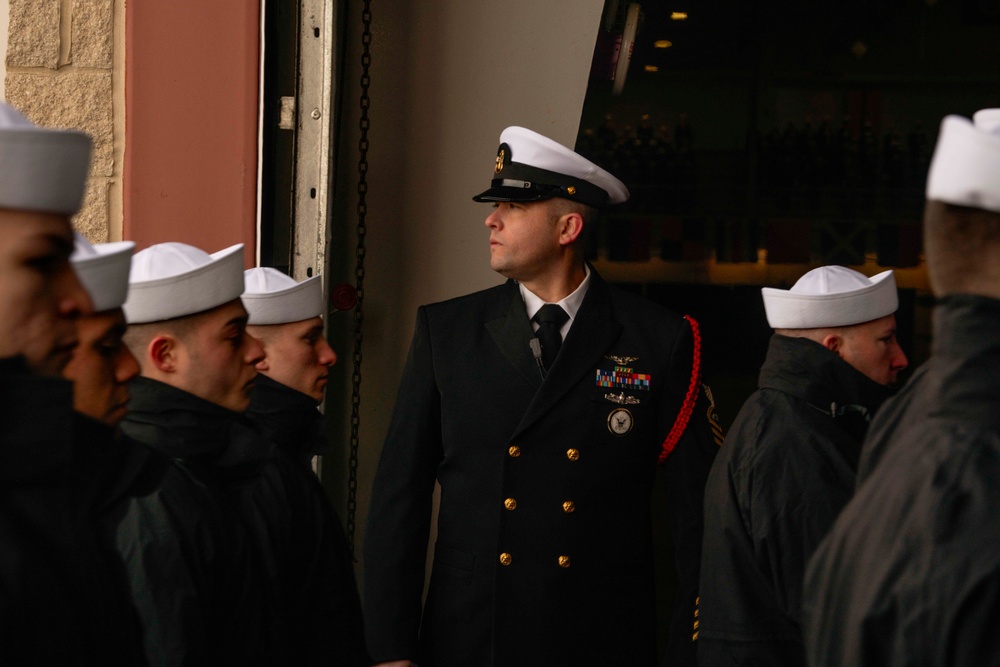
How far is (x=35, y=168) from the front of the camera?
1.18 meters

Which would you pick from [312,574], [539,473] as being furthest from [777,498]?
[312,574]

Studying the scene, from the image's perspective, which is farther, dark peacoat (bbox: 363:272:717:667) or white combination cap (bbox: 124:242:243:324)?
dark peacoat (bbox: 363:272:717:667)

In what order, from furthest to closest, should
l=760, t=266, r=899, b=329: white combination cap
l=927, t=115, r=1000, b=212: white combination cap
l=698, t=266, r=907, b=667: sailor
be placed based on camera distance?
l=760, t=266, r=899, b=329: white combination cap
l=698, t=266, r=907, b=667: sailor
l=927, t=115, r=1000, b=212: white combination cap

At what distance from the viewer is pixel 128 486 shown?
56.3 inches

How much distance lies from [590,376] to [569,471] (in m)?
0.24

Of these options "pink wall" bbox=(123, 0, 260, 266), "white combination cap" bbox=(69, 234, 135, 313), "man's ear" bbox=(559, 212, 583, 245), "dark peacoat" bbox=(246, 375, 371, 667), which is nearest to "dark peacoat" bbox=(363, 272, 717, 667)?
"man's ear" bbox=(559, 212, 583, 245)

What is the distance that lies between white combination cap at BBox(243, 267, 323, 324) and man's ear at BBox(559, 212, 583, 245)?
0.61m

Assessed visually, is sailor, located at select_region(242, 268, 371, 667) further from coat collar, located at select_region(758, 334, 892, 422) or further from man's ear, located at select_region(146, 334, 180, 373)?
coat collar, located at select_region(758, 334, 892, 422)

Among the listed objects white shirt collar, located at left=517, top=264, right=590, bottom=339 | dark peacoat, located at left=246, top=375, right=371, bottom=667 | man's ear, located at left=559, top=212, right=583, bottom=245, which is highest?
man's ear, located at left=559, top=212, right=583, bottom=245

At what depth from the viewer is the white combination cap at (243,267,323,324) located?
281 centimetres

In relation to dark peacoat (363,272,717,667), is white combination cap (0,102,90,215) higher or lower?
higher

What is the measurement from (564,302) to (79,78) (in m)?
1.46

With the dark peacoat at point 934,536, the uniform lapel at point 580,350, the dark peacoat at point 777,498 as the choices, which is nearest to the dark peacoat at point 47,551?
the dark peacoat at point 934,536

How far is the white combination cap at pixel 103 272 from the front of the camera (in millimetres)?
1521
